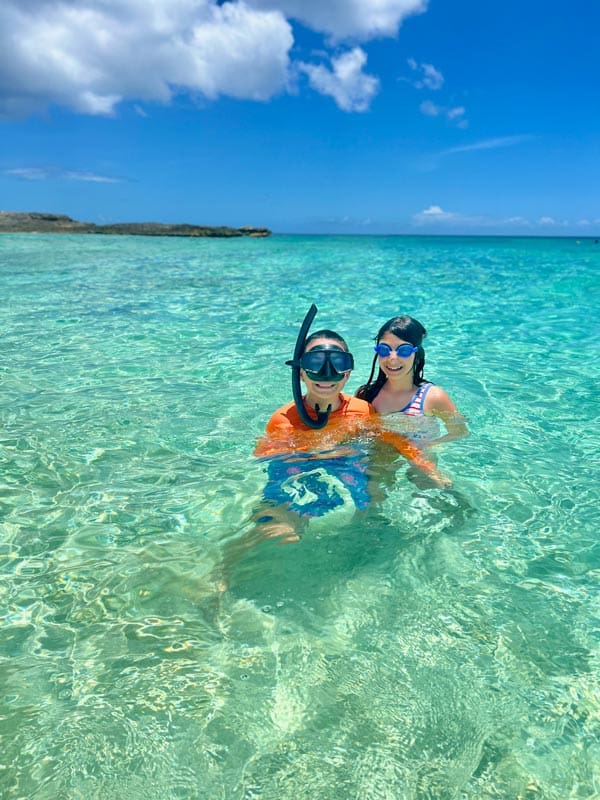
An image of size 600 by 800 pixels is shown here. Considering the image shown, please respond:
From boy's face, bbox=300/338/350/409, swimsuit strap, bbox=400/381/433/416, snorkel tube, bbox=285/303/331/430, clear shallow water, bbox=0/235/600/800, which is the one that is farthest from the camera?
swimsuit strap, bbox=400/381/433/416

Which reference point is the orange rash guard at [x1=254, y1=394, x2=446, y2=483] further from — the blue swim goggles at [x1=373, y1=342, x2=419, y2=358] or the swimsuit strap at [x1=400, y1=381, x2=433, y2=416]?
the blue swim goggles at [x1=373, y1=342, x2=419, y2=358]

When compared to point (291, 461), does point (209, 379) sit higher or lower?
lower

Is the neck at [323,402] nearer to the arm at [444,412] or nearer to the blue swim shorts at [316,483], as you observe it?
the blue swim shorts at [316,483]

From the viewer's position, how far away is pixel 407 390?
4156mm

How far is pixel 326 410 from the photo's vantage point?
3.80 metres

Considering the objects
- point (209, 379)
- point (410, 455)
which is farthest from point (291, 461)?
point (209, 379)

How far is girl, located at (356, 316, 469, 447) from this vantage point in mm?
3926

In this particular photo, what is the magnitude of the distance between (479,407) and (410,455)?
2377mm

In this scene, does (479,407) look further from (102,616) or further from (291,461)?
(102,616)

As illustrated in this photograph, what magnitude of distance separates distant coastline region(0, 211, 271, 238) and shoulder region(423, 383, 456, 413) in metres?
63.5

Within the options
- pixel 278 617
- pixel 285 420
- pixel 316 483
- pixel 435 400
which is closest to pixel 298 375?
pixel 285 420

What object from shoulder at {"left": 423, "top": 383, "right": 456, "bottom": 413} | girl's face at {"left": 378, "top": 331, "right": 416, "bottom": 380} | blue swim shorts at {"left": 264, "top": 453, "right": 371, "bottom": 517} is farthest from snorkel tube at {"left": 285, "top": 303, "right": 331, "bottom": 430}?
shoulder at {"left": 423, "top": 383, "right": 456, "bottom": 413}

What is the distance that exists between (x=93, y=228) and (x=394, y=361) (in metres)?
71.0

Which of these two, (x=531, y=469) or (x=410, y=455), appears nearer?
(x=410, y=455)
